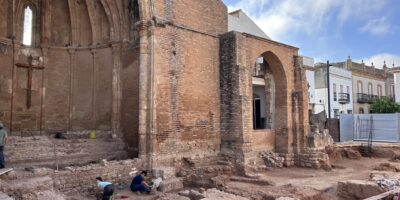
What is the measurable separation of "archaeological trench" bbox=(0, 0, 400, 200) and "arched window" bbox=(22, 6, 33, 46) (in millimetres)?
41

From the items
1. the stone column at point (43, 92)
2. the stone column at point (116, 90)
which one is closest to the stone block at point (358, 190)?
the stone column at point (116, 90)

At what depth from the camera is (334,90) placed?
32.8 m

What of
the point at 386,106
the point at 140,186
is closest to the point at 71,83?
the point at 140,186

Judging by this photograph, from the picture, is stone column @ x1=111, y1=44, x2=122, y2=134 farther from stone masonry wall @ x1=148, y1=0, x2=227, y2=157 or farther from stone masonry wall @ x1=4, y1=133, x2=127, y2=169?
stone masonry wall @ x1=148, y1=0, x2=227, y2=157

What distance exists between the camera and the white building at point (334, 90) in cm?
3222

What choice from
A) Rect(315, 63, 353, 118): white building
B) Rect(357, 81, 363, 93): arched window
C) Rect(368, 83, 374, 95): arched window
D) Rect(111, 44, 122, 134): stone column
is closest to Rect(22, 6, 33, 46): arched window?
Rect(111, 44, 122, 134): stone column

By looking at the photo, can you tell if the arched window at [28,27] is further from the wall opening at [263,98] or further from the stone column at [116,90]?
the wall opening at [263,98]

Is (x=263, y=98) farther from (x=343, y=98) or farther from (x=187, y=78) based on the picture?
(x=343, y=98)

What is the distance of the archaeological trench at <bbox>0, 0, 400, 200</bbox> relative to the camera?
417 inches

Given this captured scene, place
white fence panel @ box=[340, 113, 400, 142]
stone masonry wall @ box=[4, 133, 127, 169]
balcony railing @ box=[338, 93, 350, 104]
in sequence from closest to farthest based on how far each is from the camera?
stone masonry wall @ box=[4, 133, 127, 169]
white fence panel @ box=[340, 113, 400, 142]
balcony railing @ box=[338, 93, 350, 104]

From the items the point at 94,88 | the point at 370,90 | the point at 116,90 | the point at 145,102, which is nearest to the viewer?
the point at 145,102

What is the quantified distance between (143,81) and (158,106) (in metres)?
0.94

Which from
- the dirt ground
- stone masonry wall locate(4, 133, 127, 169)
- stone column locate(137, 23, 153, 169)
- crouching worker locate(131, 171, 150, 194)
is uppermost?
stone column locate(137, 23, 153, 169)

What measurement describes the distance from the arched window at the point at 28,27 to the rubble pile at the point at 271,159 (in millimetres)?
10511
